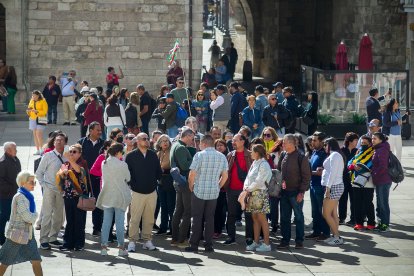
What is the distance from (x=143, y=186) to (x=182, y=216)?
2.81 feet

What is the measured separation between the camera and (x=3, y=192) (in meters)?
14.8

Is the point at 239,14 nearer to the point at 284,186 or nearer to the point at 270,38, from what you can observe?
the point at 270,38

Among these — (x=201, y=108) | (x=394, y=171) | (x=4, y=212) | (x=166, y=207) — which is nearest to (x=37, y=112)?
(x=201, y=108)

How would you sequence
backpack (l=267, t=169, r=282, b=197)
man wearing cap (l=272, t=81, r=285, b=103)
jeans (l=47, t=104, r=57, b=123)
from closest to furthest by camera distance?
backpack (l=267, t=169, r=282, b=197) → man wearing cap (l=272, t=81, r=285, b=103) → jeans (l=47, t=104, r=57, b=123)

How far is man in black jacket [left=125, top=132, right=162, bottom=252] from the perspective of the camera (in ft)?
48.1

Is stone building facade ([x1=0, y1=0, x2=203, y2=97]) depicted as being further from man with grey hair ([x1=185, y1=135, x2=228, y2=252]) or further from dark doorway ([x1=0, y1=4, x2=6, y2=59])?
man with grey hair ([x1=185, y1=135, x2=228, y2=252])

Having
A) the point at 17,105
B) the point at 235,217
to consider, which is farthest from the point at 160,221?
the point at 17,105

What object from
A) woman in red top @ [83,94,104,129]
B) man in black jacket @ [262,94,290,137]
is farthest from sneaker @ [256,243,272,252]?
woman in red top @ [83,94,104,129]

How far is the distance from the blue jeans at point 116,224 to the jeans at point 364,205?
3.65 meters

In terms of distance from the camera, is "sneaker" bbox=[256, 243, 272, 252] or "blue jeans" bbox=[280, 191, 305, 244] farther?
"blue jeans" bbox=[280, 191, 305, 244]

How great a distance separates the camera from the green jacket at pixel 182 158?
15.1m

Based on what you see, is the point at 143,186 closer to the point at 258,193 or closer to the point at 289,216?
the point at 258,193

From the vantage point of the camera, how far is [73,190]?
571 inches

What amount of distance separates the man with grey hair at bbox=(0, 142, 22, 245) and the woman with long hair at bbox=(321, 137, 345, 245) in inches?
160
